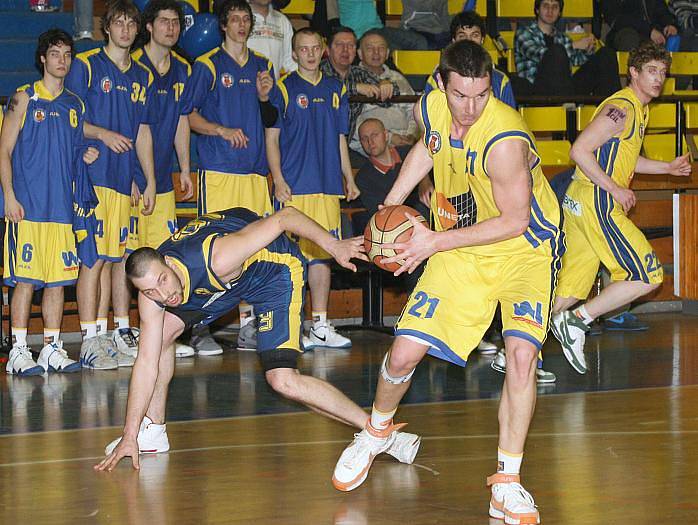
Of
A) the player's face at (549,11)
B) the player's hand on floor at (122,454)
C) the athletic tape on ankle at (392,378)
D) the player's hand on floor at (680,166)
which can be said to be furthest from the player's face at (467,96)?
the player's face at (549,11)

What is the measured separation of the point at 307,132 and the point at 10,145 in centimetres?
222

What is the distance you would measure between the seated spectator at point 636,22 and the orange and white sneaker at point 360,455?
7.82 meters

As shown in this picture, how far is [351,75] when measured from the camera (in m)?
9.16

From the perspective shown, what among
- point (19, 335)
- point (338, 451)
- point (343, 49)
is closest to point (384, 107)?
point (343, 49)

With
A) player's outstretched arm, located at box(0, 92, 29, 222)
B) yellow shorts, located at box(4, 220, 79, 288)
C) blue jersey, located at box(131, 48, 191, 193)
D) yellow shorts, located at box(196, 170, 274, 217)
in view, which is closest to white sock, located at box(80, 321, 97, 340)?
yellow shorts, located at box(4, 220, 79, 288)

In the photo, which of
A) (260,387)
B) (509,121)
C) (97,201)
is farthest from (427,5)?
(509,121)

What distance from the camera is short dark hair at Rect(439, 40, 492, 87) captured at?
411 cm

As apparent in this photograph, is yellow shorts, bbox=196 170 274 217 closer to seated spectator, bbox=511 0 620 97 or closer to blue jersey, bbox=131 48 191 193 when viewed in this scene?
blue jersey, bbox=131 48 191 193

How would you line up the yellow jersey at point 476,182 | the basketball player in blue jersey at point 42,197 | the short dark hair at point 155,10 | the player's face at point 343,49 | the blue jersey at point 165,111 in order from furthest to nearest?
the player's face at point 343,49
the blue jersey at point 165,111
the short dark hair at point 155,10
the basketball player in blue jersey at point 42,197
the yellow jersey at point 476,182

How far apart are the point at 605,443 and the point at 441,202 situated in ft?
5.10

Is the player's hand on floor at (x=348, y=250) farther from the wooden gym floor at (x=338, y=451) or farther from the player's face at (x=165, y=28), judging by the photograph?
the player's face at (x=165, y=28)

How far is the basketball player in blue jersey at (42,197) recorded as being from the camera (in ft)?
24.2

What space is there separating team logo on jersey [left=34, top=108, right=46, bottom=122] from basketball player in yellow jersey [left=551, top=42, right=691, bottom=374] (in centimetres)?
349

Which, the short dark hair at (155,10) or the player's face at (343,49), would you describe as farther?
the player's face at (343,49)
